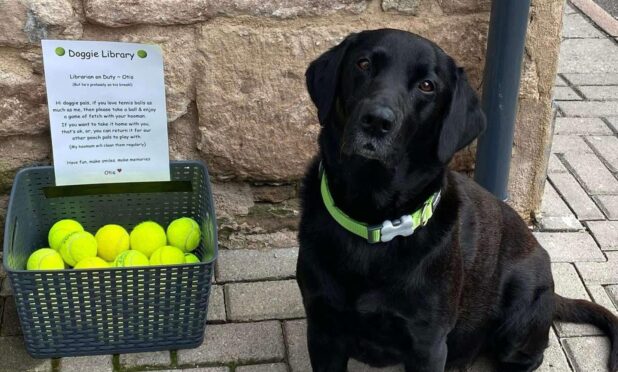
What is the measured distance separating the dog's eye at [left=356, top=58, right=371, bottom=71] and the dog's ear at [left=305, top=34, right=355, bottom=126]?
75 mm

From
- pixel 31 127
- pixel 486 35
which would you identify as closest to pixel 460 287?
pixel 486 35

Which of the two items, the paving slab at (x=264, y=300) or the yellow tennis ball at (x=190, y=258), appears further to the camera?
the paving slab at (x=264, y=300)

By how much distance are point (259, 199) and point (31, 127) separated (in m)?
0.95

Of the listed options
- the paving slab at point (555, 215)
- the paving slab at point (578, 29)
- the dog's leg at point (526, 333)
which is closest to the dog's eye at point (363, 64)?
the dog's leg at point (526, 333)

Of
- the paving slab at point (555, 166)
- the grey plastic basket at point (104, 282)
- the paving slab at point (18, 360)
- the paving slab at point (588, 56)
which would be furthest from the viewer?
the paving slab at point (588, 56)

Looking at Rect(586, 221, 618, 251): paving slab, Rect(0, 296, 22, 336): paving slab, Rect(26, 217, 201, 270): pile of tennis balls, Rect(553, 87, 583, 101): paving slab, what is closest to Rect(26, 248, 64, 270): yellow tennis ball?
Rect(26, 217, 201, 270): pile of tennis balls

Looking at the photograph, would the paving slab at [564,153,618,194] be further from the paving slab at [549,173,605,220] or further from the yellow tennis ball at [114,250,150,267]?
the yellow tennis ball at [114,250,150,267]

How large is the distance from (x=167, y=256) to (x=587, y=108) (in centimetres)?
282

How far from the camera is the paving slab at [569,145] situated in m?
4.24

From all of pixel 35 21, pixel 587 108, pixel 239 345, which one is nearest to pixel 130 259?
pixel 239 345

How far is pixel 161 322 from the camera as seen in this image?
289 centimetres

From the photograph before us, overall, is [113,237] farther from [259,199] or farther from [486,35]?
[486,35]

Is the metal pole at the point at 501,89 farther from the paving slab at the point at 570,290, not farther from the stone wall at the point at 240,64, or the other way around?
the paving slab at the point at 570,290

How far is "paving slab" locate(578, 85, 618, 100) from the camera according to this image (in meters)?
4.84
